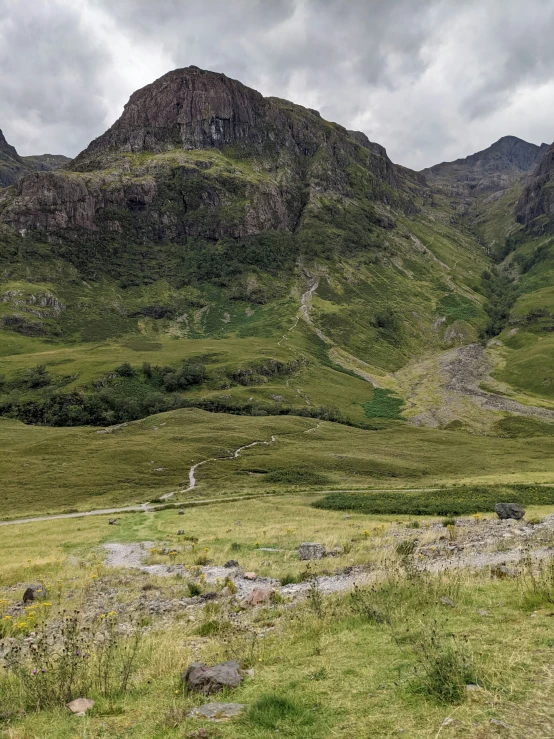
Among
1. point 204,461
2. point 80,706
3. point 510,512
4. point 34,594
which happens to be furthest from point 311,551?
point 204,461

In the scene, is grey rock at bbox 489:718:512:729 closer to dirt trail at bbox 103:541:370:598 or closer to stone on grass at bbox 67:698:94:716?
dirt trail at bbox 103:541:370:598

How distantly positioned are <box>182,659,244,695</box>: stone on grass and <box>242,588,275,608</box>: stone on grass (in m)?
6.00

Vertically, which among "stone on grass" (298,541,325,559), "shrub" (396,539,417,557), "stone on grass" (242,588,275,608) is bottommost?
"stone on grass" (298,541,325,559)

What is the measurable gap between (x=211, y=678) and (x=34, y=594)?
40.6 ft

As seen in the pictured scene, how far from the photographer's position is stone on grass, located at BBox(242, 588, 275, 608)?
14.3 meters

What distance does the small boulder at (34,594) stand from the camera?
54.4 feet

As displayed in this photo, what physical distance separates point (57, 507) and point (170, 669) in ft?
172

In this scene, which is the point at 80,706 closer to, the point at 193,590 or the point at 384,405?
the point at 193,590

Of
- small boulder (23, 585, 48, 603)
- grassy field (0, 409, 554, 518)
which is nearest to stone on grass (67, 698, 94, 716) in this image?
small boulder (23, 585, 48, 603)

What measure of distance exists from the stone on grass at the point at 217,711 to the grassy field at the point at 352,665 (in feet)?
0.61

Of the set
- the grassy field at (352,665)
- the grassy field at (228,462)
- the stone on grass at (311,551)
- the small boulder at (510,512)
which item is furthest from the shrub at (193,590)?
the grassy field at (228,462)

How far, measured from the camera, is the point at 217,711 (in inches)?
272

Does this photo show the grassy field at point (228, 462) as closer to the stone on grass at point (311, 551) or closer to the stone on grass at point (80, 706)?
the stone on grass at point (311, 551)

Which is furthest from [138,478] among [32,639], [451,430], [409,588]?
[451,430]
